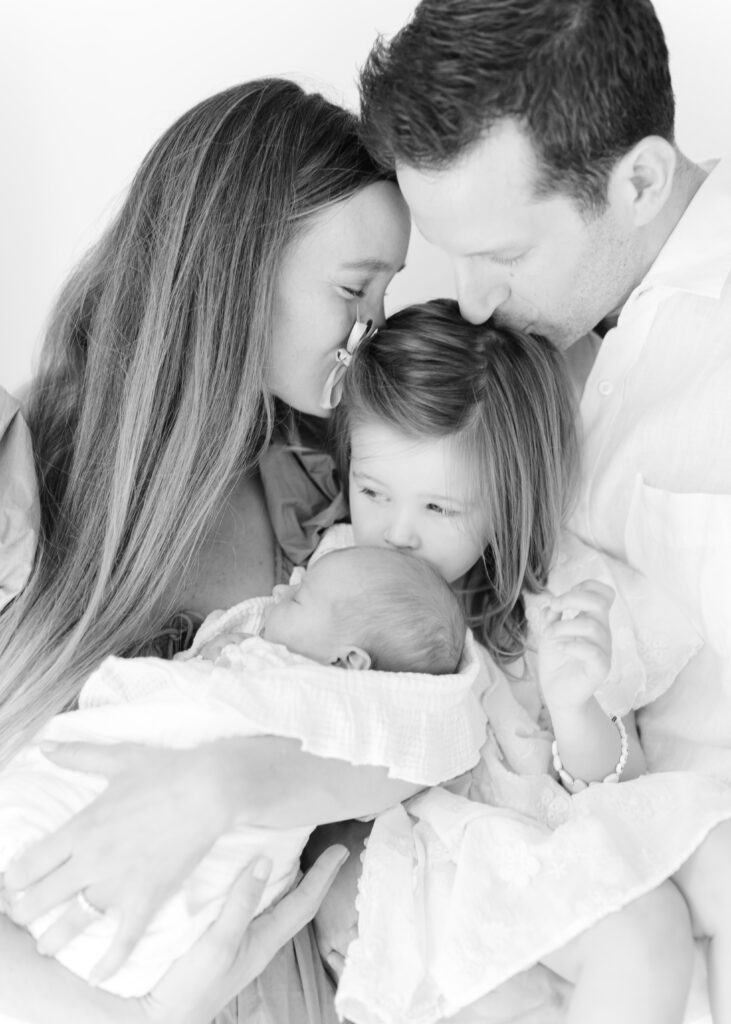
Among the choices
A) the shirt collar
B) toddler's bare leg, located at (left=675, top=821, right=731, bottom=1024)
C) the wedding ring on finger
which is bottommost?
toddler's bare leg, located at (left=675, top=821, right=731, bottom=1024)

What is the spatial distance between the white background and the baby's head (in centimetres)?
100

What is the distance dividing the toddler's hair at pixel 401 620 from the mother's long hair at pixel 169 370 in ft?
1.13

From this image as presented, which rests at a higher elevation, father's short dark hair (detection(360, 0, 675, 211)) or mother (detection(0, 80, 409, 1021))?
father's short dark hair (detection(360, 0, 675, 211))

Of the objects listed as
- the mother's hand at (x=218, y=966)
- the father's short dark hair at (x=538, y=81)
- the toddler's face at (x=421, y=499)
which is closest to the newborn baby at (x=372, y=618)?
the toddler's face at (x=421, y=499)

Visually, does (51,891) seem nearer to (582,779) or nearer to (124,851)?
(124,851)

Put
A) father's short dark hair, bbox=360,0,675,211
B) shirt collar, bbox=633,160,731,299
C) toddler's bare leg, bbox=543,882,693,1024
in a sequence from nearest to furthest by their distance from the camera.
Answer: toddler's bare leg, bbox=543,882,693,1024, father's short dark hair, bbox=360,0,675,211, shirt collar, bbox=633,160,731,299

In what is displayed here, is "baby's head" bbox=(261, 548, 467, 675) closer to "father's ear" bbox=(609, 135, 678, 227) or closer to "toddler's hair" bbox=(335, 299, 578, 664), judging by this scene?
"toddler's hair" bbox=(335, 299, 578, 664)

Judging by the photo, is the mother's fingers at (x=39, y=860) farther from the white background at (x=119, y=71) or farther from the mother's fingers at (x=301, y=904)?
the white background at (x=119, y=71)

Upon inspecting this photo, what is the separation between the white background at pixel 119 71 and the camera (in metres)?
2.28

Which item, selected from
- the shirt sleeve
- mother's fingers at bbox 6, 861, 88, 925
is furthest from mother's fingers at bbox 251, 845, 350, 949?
the shirt sleeve

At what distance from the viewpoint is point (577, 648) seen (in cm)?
150

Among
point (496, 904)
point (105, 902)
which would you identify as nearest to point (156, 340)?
point (105, 902)

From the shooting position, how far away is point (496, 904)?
4.71 feet

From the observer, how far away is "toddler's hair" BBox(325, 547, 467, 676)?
1569mm
